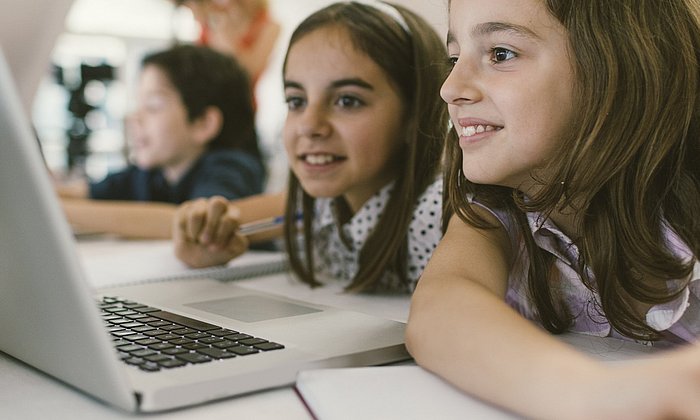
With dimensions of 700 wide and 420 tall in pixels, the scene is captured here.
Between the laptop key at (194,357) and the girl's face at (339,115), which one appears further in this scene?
the girl's face at (339,115)

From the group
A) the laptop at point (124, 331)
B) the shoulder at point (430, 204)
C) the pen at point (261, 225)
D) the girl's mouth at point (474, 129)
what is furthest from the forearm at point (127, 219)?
→ the girl's mouth at point (474, 129)

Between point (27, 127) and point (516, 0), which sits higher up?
point (516, 0)

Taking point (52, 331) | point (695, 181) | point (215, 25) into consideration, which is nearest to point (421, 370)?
point (52, 331)

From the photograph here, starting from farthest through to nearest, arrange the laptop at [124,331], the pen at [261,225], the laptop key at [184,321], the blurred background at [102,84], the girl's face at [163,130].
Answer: the blurred background at [102,84] < the girl's face at [163,130] < the pen at [261,225] < the laptop key at [184,321] < the laptop at [124,331]

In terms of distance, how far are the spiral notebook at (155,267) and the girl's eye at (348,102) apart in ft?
0.85

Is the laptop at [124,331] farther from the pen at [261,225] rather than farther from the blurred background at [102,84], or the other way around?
the blurred background at [102,84]

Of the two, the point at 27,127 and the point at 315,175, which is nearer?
the point at 27,127

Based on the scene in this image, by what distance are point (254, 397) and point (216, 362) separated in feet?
0.13

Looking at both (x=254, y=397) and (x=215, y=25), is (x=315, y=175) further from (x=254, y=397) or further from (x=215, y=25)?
(x=215, y=25)

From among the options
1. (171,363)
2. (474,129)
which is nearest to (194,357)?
(171,363)

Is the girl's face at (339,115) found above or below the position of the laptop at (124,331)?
above

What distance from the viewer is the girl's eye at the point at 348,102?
3.32ft

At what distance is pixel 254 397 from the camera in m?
0.51

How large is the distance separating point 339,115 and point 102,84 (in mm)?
1976
